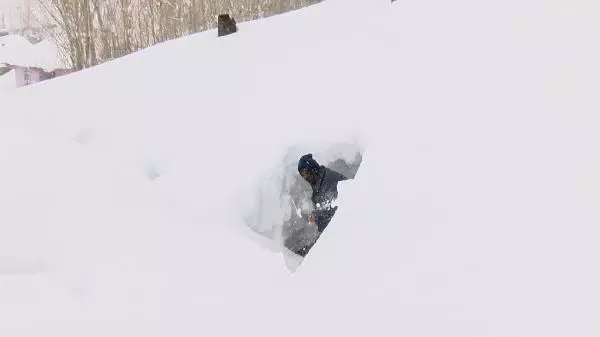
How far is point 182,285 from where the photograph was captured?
6.41 ft

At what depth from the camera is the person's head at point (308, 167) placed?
3.24m

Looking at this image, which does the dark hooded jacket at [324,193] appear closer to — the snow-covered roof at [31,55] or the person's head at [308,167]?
the person's head at [308,167]

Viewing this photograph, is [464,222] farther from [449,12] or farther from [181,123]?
[181,123]

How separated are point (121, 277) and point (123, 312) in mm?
203

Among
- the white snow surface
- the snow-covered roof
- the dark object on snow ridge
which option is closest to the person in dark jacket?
the white snow surface

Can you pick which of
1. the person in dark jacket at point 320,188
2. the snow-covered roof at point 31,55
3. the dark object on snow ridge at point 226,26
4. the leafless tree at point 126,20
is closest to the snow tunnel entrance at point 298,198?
the person in dark jacket at point 320,188

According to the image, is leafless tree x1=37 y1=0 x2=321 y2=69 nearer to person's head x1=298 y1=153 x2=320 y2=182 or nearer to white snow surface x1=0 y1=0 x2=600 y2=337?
white snow surface x1=0 y1=0 x2=600 y2=337

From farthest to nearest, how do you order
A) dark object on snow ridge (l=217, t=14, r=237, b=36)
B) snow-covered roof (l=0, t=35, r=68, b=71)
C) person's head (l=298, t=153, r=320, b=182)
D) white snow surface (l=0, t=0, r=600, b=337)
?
snow-covered roof (l=0, t=35, r=68, b=71), dark object on snow ridge (l=217, t=14, r=237, b=36), person's head (l=298, t=153, r=320, b=182), white snow surface (l=0, t=0, r=600, b=337)

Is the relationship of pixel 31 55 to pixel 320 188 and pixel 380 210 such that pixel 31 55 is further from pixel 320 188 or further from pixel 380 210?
pixel 380 210

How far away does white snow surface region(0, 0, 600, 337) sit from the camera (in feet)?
5.57

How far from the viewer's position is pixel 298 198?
11.7 ft

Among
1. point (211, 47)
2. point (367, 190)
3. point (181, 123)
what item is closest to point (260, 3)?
point (211, 47)

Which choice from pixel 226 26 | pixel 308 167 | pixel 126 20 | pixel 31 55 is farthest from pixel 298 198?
pixel 31 55

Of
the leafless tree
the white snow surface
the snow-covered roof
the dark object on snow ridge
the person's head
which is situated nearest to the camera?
the white snow surface
